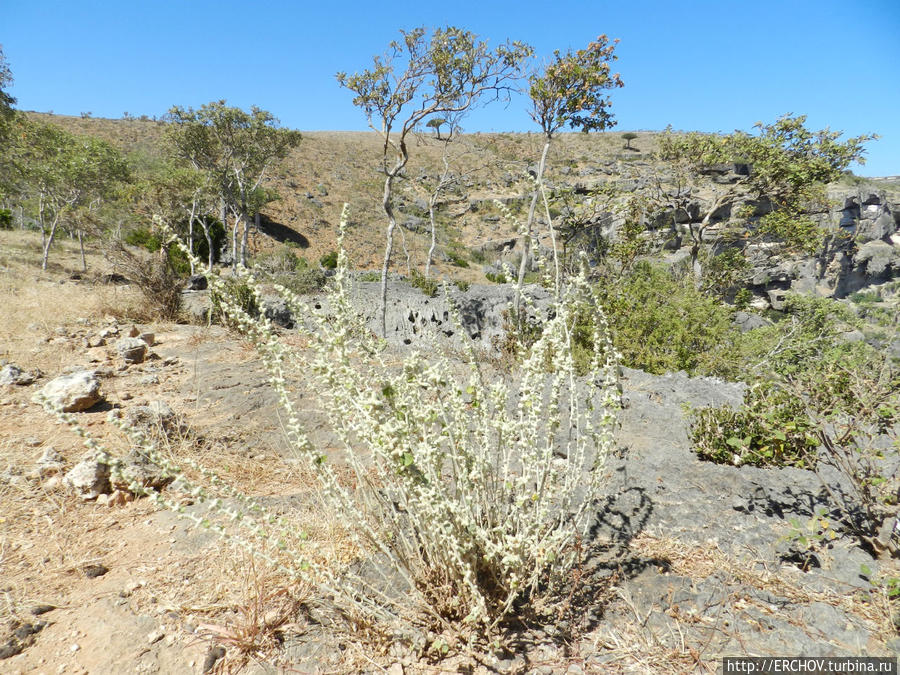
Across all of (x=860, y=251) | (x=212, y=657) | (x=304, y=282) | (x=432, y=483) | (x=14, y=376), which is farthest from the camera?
(x=860, y=251)

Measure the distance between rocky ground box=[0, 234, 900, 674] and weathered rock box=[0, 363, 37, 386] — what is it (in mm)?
1309

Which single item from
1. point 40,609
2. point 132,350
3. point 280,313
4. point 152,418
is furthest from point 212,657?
point 280,313

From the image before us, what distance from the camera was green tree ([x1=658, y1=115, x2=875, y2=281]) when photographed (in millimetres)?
11031

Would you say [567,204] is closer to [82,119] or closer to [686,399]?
[686,399]

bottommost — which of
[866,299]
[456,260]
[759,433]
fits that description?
[759,433]

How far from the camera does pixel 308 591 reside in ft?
7.64

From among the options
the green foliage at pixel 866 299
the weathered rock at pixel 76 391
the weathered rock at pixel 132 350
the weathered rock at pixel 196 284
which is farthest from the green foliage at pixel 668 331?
the weathered rock at pixel 196 284

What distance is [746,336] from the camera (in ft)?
26.0

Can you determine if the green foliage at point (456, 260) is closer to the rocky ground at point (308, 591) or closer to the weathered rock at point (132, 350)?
the weathered rock at point (132, 350)

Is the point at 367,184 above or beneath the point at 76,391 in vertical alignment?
above

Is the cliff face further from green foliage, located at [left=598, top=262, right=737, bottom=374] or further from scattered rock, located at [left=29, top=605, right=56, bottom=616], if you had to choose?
scattered rock, located at [left=29, top=605, right=56, bottom=616]

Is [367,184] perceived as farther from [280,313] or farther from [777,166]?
[777,166]

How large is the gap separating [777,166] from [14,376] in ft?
54.4

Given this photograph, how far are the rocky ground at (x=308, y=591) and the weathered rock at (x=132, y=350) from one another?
2.19 metres
